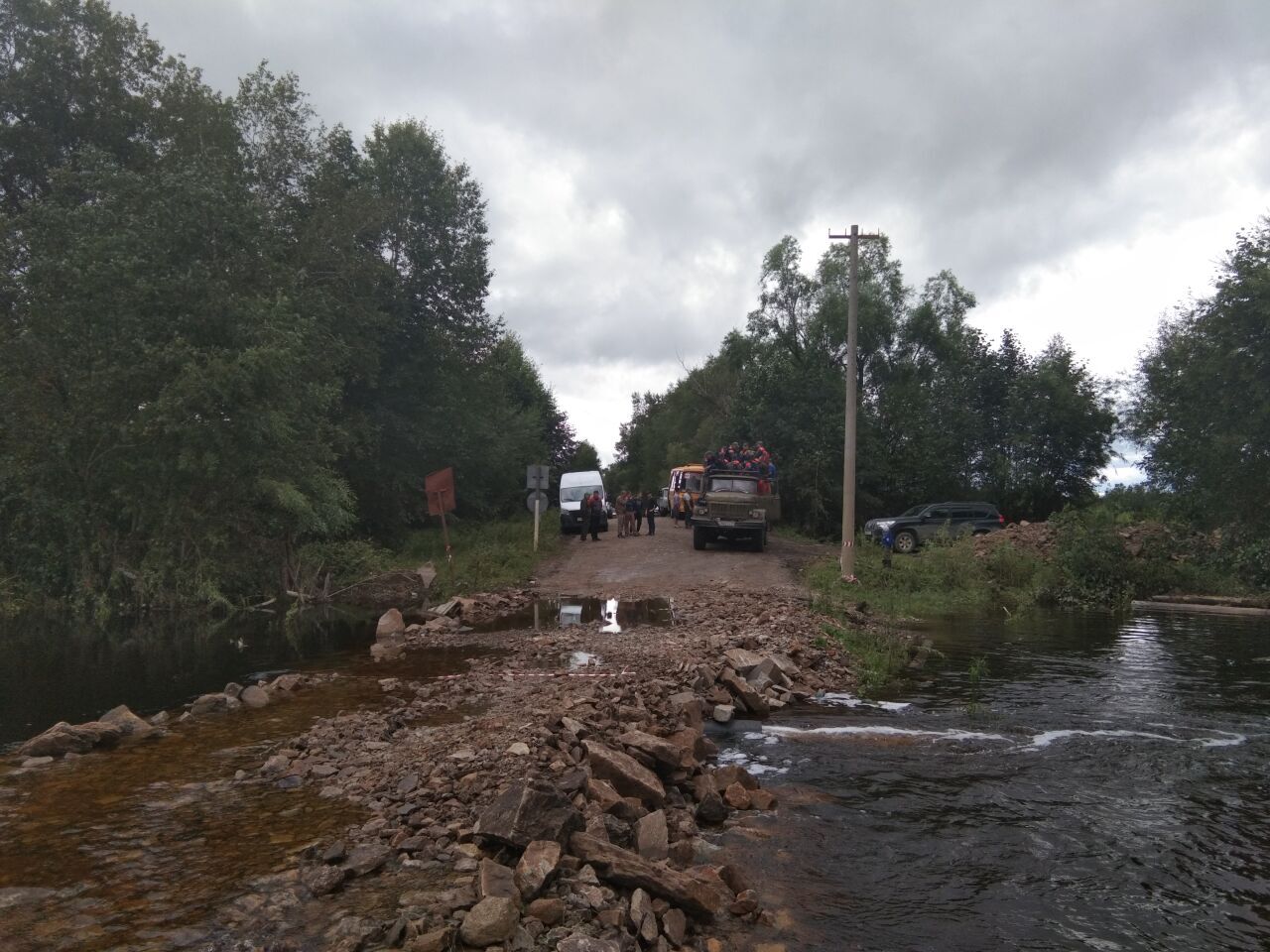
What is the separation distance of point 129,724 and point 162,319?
13068mm

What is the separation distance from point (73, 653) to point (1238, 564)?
2311cm

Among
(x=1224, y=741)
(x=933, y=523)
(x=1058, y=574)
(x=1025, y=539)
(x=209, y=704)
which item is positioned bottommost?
(x=209, y=704)

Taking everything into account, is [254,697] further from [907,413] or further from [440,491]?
[907,413]

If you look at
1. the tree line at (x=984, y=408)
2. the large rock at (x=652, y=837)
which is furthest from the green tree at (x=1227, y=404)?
the large rock at (x=652, y=837)

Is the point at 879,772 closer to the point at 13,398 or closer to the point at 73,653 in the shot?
the point at 73,653

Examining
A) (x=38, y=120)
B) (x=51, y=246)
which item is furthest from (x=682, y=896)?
(x=38, y=120)

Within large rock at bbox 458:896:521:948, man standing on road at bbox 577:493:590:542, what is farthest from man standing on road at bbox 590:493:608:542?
large rock at bbox 458:896:521:948

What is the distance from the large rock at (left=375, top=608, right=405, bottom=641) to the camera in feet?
46.2

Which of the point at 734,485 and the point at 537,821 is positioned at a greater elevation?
the point at 734,485

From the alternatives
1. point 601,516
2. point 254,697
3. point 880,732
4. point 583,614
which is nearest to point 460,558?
point 601,516

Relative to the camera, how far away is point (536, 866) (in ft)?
14.4

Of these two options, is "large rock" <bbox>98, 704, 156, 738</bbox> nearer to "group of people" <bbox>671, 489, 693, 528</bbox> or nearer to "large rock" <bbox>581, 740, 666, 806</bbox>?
"large rock" <bbox>581, 740, 666, 806</bbox>

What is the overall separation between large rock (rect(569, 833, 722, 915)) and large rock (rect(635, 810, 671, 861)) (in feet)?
1.13

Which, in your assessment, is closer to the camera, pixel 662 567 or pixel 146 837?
pixel 146 837
